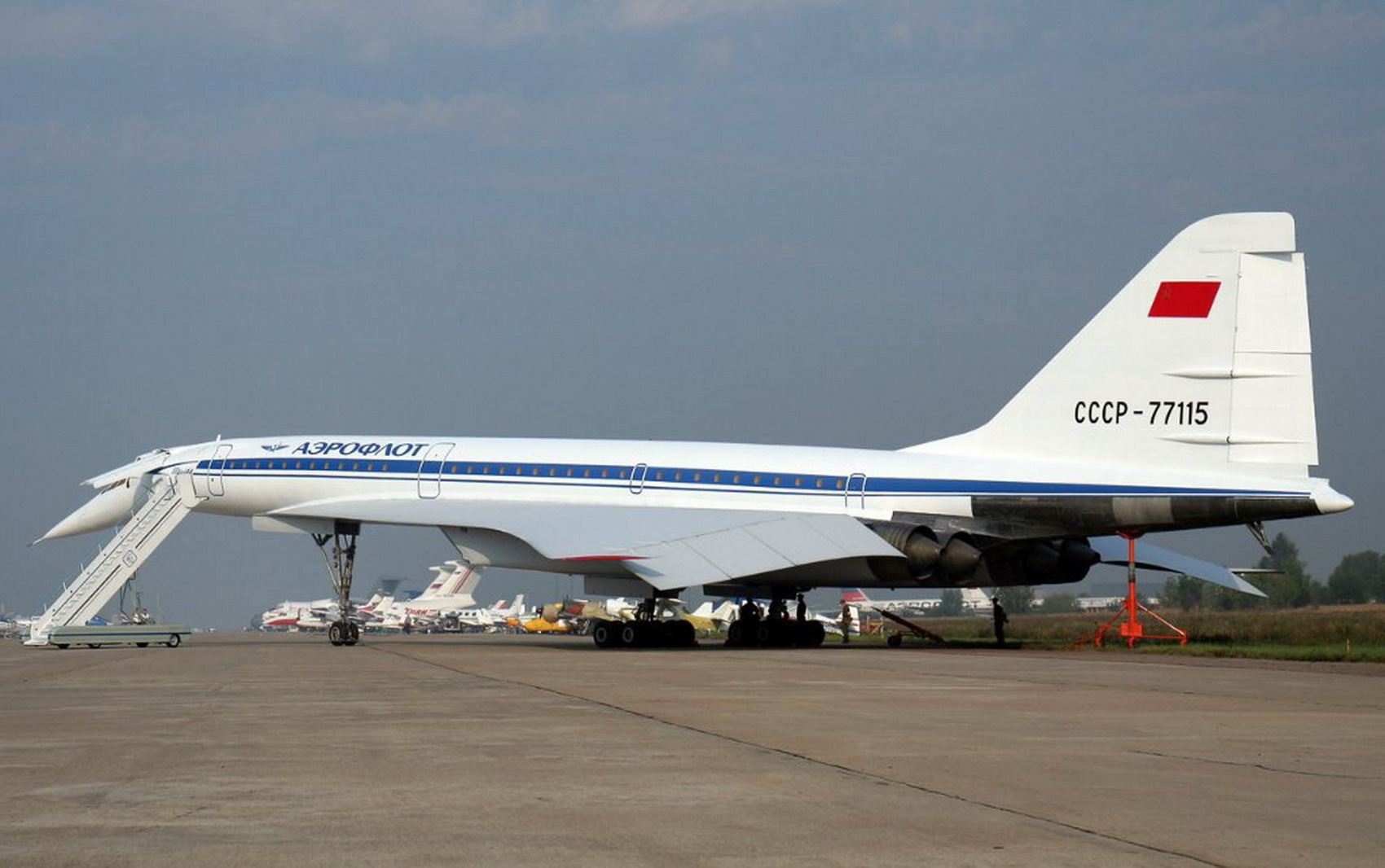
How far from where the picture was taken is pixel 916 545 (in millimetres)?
26828

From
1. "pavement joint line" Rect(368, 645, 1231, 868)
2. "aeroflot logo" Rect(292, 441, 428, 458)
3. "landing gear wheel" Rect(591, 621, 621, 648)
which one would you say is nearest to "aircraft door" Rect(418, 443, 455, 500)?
"aeroflot logo" Rect(292, 441, 428, 458)

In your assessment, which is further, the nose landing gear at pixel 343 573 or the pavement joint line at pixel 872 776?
the nose landing gear at pixel 343 573

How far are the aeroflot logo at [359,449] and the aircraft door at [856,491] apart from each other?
344 inches

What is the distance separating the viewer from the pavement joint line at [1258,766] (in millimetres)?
8336

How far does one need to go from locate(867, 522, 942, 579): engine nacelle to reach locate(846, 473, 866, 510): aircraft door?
0.87 meters

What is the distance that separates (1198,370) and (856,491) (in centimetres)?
596

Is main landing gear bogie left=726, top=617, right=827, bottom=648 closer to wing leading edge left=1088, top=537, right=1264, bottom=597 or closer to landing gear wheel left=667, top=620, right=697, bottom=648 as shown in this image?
landing gear wheel left=667, top=620, right=697, bottom=648

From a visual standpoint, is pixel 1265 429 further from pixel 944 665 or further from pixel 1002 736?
pixel 1002 736

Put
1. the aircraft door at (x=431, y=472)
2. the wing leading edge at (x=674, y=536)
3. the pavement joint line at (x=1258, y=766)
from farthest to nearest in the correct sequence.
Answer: the aircraft door at (x=431, y=472), the wing leading edge at (x=674, y=536), the pavement joint line at (x=1258, y=766)

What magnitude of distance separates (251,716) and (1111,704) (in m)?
6.72

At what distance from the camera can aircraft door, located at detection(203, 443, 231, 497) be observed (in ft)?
110

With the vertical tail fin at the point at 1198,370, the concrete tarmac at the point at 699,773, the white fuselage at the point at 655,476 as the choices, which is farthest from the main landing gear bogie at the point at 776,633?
the concrete tarmac at the point at 699,773

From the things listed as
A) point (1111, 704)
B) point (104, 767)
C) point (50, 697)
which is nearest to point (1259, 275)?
point (1111, 704)

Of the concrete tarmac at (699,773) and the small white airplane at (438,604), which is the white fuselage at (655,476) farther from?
the small white airplane at (438,604)
